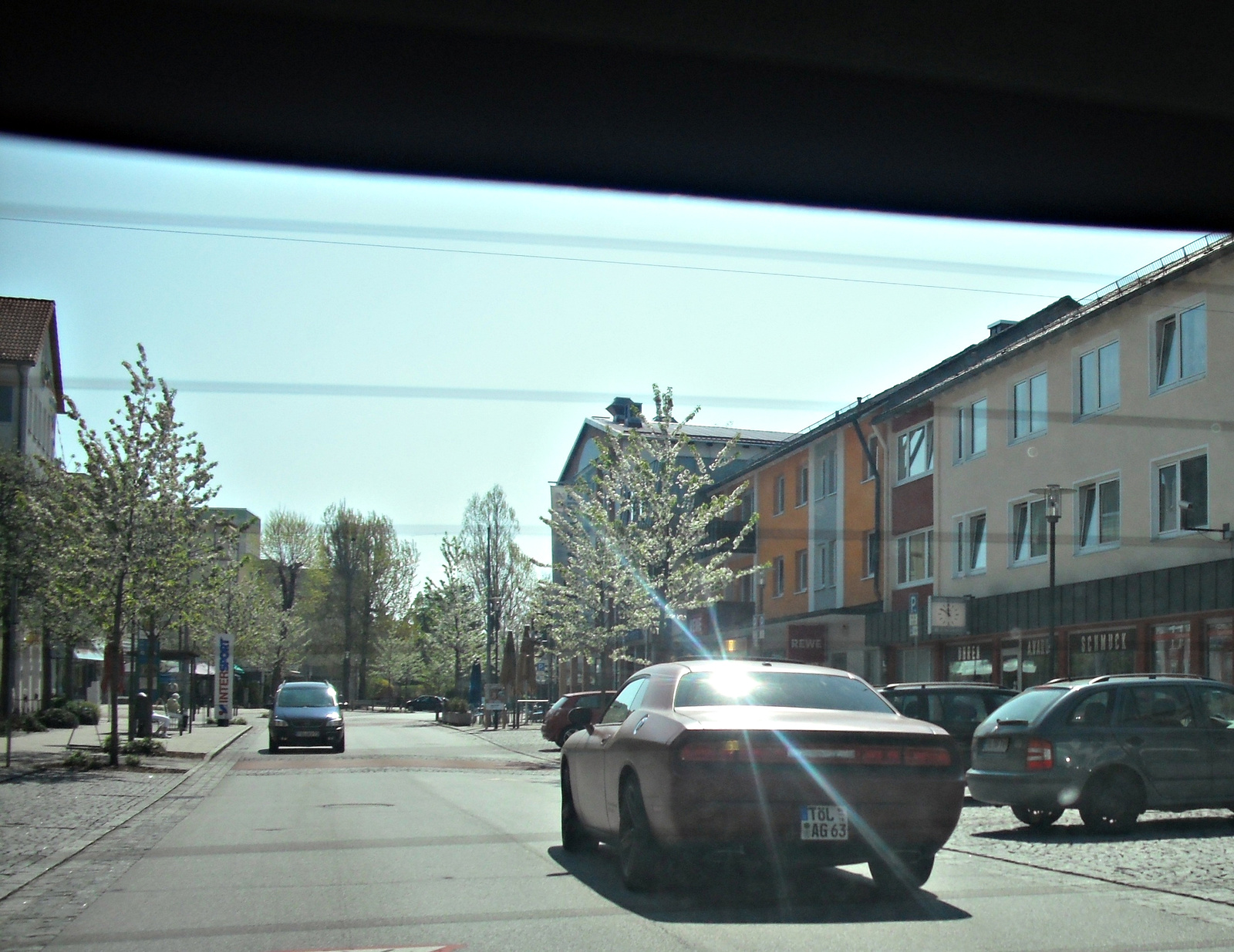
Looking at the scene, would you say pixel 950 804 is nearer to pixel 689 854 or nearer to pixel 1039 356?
pixel 689 854

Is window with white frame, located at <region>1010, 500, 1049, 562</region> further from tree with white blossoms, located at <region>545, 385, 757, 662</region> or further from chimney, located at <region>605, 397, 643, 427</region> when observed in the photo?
chimney, located at <region>605, 397, 643, 427</region>

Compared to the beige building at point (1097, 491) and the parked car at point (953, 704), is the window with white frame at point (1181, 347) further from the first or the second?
the parked car at point (953, 704)

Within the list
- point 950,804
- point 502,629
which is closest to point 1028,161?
point 950,804

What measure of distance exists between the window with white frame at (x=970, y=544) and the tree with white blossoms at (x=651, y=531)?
522cm

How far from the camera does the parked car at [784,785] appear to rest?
8.59 metres

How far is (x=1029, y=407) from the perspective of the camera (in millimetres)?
28781

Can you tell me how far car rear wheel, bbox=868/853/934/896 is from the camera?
9.34 meters

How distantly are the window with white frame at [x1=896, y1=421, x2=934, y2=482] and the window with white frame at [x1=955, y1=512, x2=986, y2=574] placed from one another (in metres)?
2.20

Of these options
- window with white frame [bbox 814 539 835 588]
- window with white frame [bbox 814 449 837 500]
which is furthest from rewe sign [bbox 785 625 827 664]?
window with white frame [bbox 814 449 837 500]

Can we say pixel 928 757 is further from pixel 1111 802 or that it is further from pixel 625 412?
pixel 625 412

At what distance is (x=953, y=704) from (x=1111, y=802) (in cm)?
542

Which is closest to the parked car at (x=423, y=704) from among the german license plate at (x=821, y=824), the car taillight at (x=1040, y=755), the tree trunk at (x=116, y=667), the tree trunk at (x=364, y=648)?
the tree trunk at (x=364, y=648)

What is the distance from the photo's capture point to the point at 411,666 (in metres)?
91.0

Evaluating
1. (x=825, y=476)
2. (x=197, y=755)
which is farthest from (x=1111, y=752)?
(x=825, y=476)
